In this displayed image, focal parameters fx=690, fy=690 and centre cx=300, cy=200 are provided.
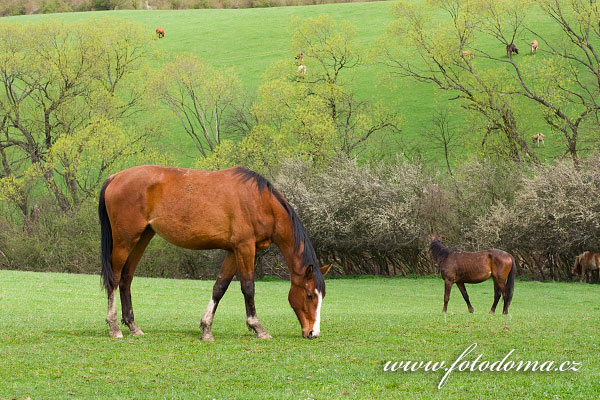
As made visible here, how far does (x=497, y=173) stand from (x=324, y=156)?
10621 millimetres

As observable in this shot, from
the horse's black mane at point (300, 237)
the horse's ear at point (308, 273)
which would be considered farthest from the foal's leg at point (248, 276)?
the horse's ear at point (308, 273)

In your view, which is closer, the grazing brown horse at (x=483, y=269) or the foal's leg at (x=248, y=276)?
the foal's leg at (x=248, y=276)

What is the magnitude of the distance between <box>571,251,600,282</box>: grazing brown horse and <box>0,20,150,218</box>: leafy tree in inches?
1089

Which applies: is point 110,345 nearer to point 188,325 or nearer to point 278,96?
point 188,325

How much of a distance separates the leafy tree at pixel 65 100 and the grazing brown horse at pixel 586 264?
90.8 feet

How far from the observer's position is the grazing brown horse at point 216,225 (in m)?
10.3

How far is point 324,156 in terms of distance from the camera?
139 feet

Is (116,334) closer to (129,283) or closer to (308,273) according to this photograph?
(129,283)

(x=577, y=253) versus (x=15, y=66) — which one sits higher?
(x=15, y=66)

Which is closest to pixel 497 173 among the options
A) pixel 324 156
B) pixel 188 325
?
pixel 324 156

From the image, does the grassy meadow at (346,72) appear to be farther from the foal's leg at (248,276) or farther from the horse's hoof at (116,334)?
the horse's hoof at (116,334)

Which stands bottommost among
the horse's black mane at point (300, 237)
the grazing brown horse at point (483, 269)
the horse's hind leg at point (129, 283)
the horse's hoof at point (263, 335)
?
the grazing brown horse at point (483, 269)

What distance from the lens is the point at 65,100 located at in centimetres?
4759

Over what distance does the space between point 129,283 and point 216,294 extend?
59.8 inches
